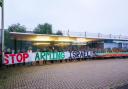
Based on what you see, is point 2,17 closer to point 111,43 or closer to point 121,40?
point 111,43

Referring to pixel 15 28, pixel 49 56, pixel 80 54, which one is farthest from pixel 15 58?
pixel 15 28

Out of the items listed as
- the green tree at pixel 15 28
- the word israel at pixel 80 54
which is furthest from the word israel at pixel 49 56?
the green tree at pixel 15 28

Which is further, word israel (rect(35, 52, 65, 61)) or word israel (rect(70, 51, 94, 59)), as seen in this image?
word israel (rect(70, 51, 94, 59))

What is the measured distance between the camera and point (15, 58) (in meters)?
21.7

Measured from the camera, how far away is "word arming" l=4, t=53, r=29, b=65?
20797 mm

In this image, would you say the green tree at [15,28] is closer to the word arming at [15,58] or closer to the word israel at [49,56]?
the word israel at [49,56]

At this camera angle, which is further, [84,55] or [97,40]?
[97,40]

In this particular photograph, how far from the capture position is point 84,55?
31391 millimetres

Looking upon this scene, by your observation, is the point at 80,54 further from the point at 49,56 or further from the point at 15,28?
the point at 15,28

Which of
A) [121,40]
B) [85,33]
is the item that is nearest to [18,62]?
[85,33]

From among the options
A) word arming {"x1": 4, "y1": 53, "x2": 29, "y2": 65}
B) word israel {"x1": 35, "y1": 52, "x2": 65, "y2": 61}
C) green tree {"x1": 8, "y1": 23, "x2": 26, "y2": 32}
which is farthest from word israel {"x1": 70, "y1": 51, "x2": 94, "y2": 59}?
green tree {"x1": 8, "y1": 23, "x2": 26, "y2": 32}

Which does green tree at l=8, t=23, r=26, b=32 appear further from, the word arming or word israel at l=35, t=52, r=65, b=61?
the word arming

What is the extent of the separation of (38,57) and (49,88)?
13.5 m

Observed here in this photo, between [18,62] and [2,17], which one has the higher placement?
[2,17]
